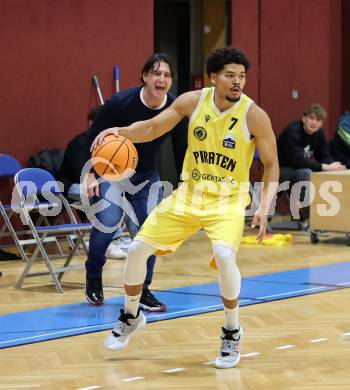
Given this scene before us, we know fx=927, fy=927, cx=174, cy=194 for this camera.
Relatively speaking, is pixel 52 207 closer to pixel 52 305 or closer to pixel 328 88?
pixel 52 305

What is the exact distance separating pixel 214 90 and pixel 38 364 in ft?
5.53

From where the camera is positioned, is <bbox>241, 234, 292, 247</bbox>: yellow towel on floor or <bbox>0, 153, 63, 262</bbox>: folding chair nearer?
<bbox>0, 153, 63, 262</bbox>: folding chair

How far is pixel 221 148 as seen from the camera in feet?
15.7

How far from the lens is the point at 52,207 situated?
8.21 metres

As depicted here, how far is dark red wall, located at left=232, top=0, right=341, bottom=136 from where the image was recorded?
11.8m

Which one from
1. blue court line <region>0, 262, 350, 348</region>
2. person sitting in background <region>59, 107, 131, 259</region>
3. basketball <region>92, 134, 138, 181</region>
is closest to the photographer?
basketball <region>92, 134, 138, 181</region>

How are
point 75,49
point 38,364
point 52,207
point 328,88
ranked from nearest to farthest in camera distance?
point 38,364
point 52,207
point 75,49
point 328,88

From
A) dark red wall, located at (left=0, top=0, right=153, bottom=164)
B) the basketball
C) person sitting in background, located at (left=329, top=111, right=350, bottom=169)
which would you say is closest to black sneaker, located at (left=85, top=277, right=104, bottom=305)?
the basketball

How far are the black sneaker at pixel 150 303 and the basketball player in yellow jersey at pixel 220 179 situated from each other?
1.10 m

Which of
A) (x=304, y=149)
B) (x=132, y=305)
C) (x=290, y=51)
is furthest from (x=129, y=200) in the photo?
(x=290, y=51)

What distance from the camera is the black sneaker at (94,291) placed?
246 inches

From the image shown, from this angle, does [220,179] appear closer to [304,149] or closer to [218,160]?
[218,160]

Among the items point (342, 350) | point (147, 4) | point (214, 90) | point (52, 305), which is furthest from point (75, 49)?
point (342, 350)

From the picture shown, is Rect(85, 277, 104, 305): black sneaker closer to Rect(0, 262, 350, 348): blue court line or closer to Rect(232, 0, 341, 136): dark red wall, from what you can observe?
Rect(0, 262, 350, 348): blue court line
